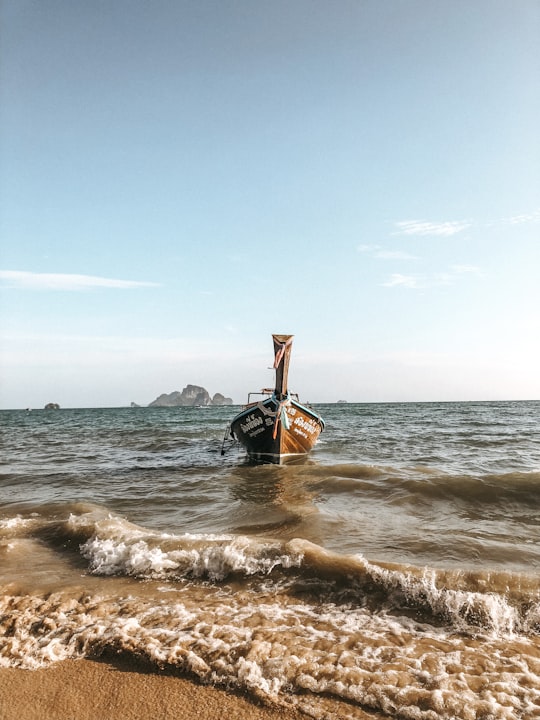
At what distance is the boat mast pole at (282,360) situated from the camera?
13703mm

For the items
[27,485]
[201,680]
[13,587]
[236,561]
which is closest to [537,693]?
[201,680]

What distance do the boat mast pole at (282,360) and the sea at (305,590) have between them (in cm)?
449

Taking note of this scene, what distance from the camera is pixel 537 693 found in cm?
293

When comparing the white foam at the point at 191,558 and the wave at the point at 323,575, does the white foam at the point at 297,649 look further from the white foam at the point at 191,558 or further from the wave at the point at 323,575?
the white foam at the point at 191,558

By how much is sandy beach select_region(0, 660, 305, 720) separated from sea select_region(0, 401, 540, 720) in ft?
0.35

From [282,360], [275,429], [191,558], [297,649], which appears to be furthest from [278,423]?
[297,649]

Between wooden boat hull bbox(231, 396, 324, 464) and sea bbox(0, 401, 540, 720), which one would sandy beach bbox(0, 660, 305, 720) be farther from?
wooden boat hull bbox(231, 396, 324, 464)

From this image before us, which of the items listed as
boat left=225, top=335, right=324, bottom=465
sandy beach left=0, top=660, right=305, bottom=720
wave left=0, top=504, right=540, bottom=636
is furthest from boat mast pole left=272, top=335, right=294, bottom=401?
sandy beach left=0, top=660, right=305, bottom=720

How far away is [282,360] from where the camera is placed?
45.5 feet

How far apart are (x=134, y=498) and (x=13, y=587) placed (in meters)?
4.87

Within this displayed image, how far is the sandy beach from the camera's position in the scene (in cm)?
285

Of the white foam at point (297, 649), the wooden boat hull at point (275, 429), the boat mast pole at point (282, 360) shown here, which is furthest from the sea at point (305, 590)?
the boat mast pole at point (282, 360)

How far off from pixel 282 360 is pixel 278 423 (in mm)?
1992

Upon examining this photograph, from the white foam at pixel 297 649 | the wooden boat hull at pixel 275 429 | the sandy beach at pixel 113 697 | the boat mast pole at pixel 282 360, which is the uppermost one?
the boat mast pole at pixel 282 360
